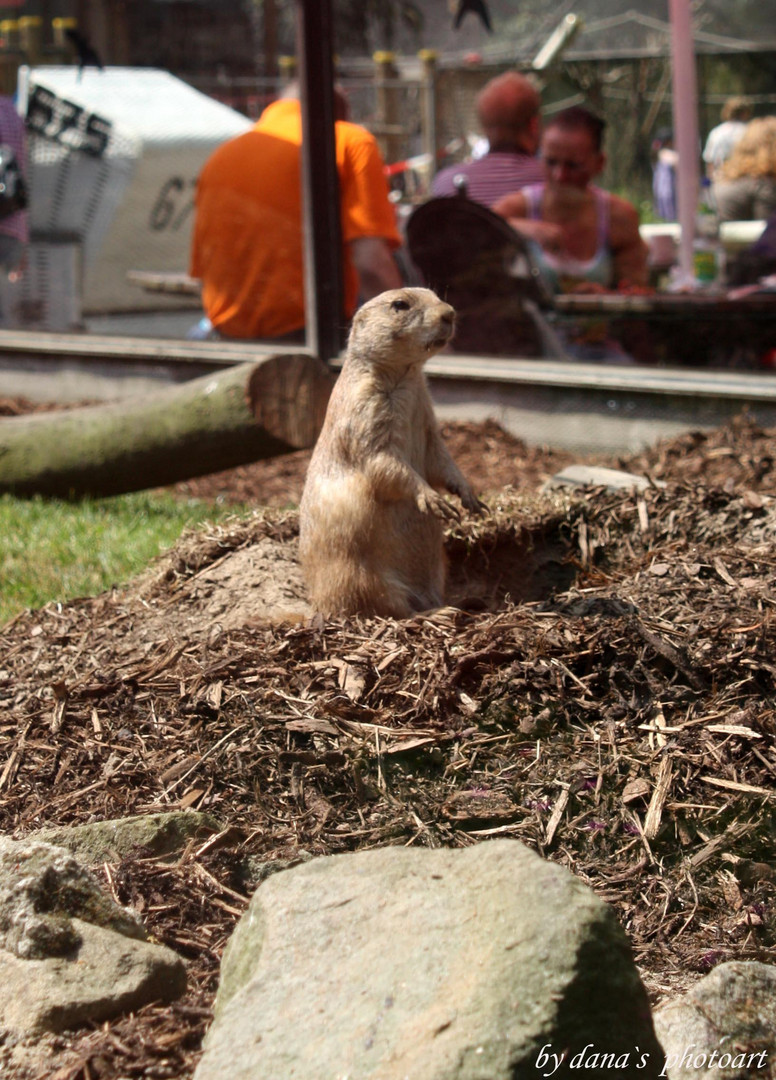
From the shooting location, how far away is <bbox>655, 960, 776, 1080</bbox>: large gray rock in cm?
213

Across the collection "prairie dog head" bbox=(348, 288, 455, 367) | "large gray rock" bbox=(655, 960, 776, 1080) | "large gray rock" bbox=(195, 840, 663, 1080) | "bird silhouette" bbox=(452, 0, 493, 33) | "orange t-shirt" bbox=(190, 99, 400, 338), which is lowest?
"large gray rock" bbox=(655, 960, 776, 1080)

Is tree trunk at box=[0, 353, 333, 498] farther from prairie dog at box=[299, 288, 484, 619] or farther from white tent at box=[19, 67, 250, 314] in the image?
white tent at box=[19, 67, 250, 314]

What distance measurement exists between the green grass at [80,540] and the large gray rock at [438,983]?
286 cm

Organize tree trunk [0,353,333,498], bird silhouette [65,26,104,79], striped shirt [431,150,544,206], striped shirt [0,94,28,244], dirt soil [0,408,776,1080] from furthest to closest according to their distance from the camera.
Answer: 1. striped shirt [0,94,28,244]
2. bird silhouette [65,26,104,79]
3. striped shirt [431,150,544,206]
4. tree trunk [0,353,333,498]
5. dirt soil [0,408,776,1080]

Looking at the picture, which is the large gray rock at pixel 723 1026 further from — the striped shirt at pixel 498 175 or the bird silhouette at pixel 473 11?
the bird silhouette at pixel 473 11

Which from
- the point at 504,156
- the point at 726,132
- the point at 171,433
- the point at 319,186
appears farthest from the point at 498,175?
the point at 171,433

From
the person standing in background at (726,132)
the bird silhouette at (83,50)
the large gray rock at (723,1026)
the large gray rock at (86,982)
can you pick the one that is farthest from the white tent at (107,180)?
the large gray rock at (723,1026)

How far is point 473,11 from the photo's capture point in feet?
23.6

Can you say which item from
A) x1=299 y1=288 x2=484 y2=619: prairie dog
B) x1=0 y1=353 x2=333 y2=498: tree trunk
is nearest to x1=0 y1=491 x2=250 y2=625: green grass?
x1=0 y1=353 x2=333 y2=498: tree trunk

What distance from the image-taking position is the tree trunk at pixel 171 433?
565 centimetres

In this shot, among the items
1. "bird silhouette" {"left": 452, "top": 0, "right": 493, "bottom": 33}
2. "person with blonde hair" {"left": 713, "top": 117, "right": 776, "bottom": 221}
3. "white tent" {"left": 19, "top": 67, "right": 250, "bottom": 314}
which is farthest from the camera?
"white tent" {"left": 19, "top": 67, "right": 250, "bottom": 314}

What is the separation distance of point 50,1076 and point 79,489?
4.72 metres

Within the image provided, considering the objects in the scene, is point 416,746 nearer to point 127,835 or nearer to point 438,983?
point 127,835

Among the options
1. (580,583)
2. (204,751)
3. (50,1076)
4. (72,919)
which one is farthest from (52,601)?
(50,1076)
